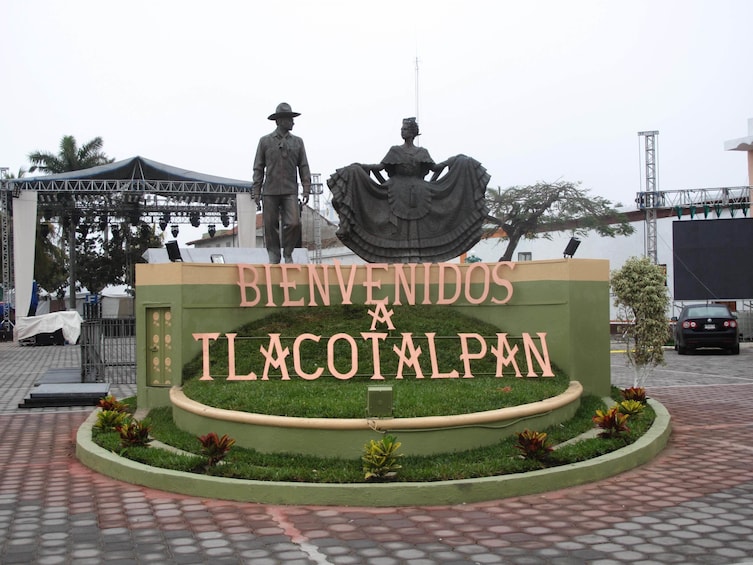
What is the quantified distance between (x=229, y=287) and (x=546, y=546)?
613 centimetres

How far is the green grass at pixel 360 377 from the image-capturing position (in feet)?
26.6

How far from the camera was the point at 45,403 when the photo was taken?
43.2ft

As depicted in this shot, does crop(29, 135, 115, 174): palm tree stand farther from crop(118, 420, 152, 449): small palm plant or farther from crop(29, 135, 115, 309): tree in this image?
crop(118, 420, 152, 449): small palm plant

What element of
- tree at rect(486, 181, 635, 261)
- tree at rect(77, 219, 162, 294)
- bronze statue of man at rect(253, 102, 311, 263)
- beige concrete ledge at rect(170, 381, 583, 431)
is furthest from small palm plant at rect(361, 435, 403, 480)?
tree at rect(77, 219, 162, 294)

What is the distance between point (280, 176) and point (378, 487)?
19.8ft

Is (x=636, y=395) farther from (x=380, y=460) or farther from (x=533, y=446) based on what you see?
(x=380, y=460)

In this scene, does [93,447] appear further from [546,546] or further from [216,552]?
[546,546]

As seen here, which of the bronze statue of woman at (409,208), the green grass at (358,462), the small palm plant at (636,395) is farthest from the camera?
the bronze statue of woman at (409,208)

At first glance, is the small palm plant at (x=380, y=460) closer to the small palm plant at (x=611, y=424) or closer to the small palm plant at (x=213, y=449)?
the small palm plant at (x=213, y=449)

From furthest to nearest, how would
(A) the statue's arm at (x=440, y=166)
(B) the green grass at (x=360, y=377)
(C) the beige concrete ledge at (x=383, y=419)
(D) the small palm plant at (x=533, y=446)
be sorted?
(A) the statue's arm at (x=440, y=166), (B) the green grass at (x=360, y=377), (C) the beige concrete ledge at (x=383, y=419), (D) the small palm plant at (x=533, y=446)

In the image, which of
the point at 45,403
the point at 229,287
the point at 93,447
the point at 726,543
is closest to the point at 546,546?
the point at 726,543

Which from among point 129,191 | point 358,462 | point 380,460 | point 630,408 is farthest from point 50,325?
point 380,460

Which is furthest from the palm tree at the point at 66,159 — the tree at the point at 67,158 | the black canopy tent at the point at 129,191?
the black canopy tent at the point at 129,191

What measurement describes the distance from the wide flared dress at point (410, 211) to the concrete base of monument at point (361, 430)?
170 inches
